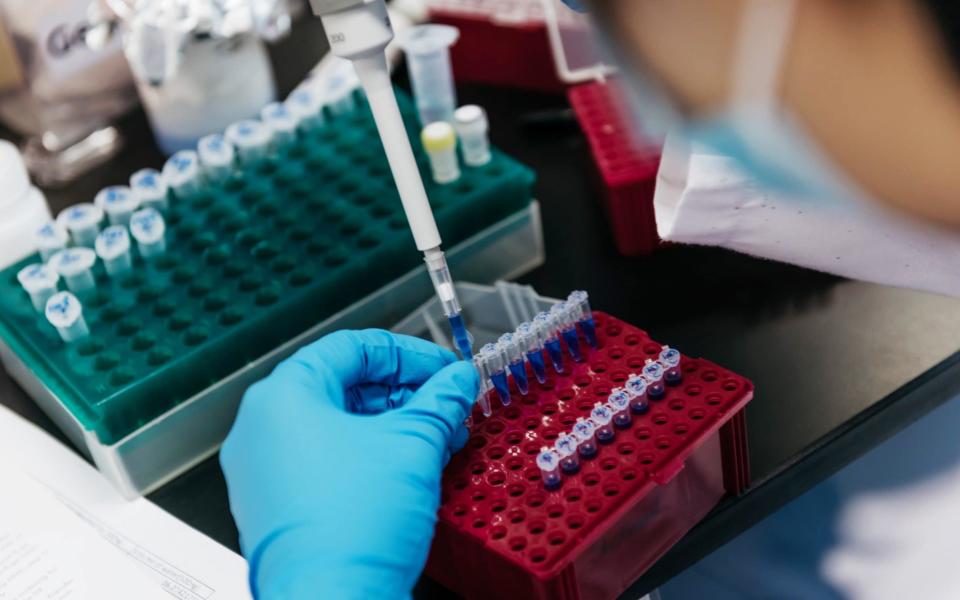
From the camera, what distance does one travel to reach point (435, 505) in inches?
32.2

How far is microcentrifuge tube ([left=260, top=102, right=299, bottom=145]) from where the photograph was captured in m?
1.30

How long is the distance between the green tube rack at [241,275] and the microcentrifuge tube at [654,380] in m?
0.33

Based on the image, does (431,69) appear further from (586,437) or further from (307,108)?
(586,437)

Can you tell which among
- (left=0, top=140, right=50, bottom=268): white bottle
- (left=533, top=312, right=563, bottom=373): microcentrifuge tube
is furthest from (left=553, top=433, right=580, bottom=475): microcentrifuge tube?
(left=0, top=140, right=50, bottom=268): white bottle

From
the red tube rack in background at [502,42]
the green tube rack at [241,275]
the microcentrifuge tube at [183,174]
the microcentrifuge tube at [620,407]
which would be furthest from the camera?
the red tube rack in background at [502,42]

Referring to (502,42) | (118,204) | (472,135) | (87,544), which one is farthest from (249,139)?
(87,544)

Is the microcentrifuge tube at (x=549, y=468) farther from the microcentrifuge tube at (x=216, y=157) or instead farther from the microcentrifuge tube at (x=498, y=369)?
the microcentrifuge tube at (x=216, y=157)

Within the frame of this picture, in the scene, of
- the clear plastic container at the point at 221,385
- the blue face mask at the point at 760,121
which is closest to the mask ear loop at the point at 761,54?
the blue face mask at the point at 760,121

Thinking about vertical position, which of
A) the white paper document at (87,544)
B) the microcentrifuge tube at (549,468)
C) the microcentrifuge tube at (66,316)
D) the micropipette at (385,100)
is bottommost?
the white paper document at (87,544)

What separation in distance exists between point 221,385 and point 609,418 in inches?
15.6

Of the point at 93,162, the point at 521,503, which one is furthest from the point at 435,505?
the point at 93,162

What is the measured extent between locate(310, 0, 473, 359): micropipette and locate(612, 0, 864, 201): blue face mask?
32 centimetres

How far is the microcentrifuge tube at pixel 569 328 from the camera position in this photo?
3.15ft

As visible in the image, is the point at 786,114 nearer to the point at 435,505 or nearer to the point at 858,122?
the point at 858,122
